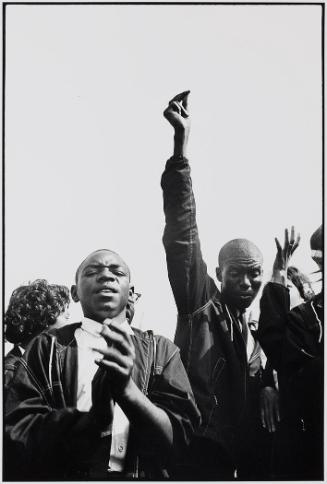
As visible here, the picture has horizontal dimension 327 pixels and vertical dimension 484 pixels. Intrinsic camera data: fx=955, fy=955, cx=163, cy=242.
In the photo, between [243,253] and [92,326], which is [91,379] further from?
[243,253]

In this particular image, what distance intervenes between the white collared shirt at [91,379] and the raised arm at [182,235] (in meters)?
0.32

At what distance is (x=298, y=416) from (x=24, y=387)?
127 centimetres

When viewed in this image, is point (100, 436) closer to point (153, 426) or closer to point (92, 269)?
point (153, 426)

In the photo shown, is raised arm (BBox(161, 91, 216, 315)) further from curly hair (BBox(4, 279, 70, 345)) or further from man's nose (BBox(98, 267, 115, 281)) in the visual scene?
curly hair (BBox(4, 279, 70, 345))

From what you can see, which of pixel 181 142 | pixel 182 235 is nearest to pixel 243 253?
pixel 182 235

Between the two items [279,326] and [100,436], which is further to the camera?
[279,326]

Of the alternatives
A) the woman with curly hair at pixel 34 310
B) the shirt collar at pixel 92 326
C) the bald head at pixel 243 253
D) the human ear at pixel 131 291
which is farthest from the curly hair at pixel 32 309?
the bald head at pixel 243 253

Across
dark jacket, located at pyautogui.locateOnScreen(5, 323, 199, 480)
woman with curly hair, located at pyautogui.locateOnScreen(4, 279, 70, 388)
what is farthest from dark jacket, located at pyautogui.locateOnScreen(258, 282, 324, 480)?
woman with curly hair, located at pyautogui.locateOnScreen(4, 279, 70, 388)

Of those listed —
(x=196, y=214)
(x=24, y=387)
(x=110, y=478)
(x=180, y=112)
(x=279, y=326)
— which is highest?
(x=180, y=112)

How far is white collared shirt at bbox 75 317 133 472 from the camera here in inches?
166

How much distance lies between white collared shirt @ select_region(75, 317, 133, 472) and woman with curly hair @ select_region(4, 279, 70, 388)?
0.13 m

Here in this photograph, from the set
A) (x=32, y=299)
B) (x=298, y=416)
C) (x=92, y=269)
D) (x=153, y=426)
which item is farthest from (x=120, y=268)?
(x=298, y=416)

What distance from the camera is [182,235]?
4.48m

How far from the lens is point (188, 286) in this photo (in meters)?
4.47
